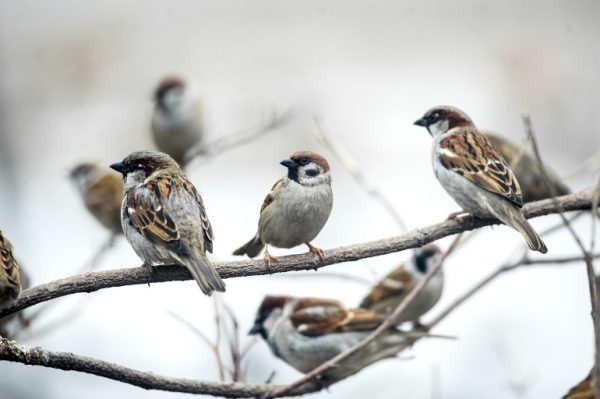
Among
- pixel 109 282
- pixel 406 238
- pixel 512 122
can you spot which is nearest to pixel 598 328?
pixel 406 238

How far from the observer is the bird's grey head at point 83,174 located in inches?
378

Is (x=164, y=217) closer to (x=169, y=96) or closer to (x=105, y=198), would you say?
(x=105, y=198)

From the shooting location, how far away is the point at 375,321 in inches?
248

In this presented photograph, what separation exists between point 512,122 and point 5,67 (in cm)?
707

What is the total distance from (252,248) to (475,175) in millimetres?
1323

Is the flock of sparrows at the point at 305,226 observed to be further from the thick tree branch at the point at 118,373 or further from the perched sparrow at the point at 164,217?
the thick tree branch at the point at 118,373

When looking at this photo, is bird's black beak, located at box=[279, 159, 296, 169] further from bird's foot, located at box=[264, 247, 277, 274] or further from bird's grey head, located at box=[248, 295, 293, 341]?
bird's grey head, located at box=[248, 295, 293, 341]

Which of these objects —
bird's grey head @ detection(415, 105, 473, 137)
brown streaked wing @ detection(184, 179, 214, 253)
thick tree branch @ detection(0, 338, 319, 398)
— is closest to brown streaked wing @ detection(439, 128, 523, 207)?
bird's grey head @ detection(415, 105, 473, 137)

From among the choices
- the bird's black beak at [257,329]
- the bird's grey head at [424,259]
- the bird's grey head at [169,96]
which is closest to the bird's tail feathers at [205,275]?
the bird's black beak at [257,329]

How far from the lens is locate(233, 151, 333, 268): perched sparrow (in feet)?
15.0

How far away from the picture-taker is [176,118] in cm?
968

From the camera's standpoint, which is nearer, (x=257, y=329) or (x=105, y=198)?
(x=257, y=329)

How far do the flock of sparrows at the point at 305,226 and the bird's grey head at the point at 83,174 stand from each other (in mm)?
3672

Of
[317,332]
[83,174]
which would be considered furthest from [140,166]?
[83,174]
